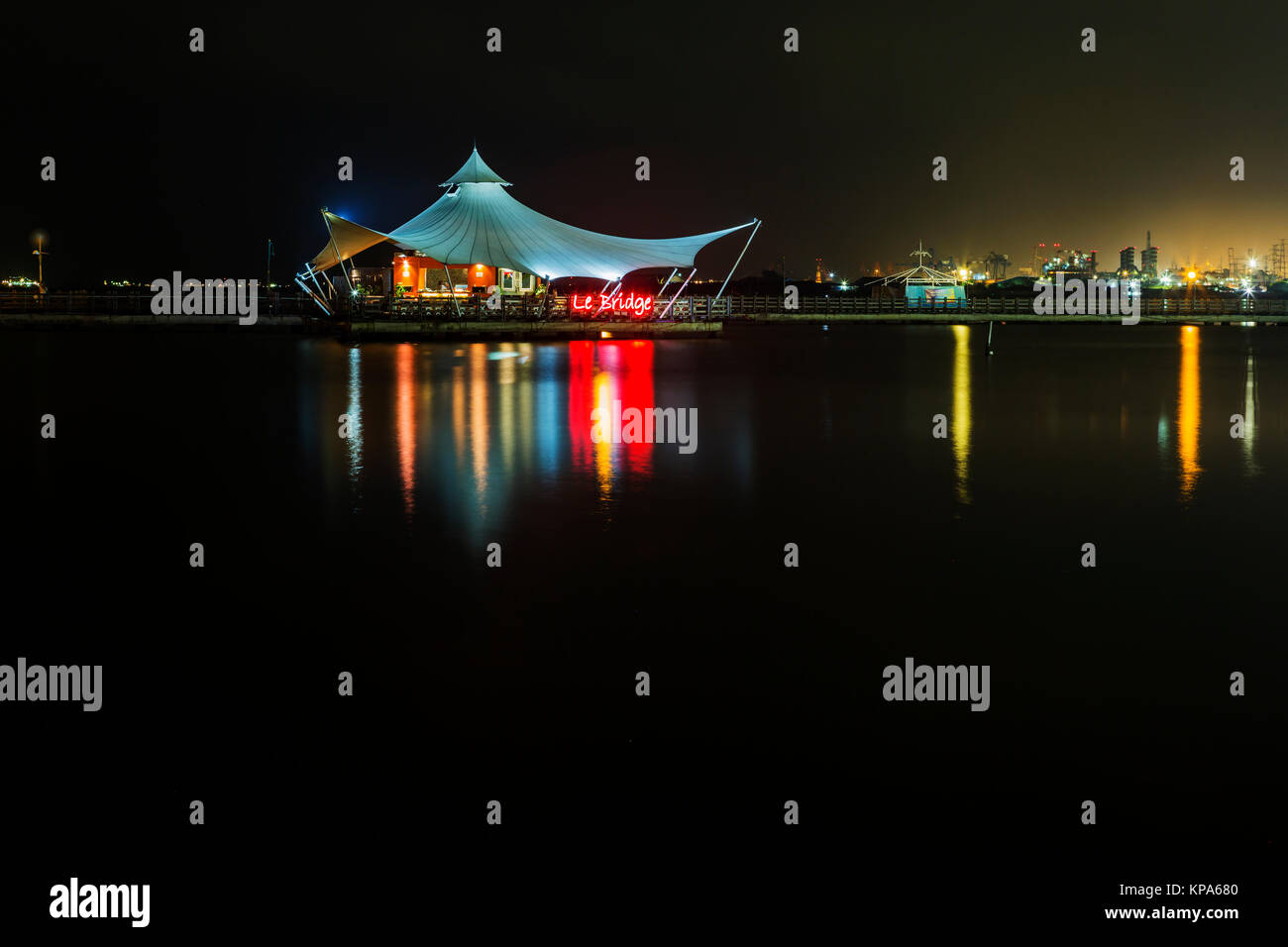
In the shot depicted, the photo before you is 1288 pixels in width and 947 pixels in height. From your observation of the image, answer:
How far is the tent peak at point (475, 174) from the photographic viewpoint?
4550 centimetres

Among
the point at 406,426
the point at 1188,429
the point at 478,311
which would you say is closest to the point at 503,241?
the point at 478,311

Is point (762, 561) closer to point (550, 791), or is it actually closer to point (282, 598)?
point (282, 598)

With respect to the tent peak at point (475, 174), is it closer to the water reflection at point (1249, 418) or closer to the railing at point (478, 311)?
the railing at point (478, 311)

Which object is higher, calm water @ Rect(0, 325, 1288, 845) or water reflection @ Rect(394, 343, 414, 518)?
water reflection @ Rect(394, 343, 414, 518)

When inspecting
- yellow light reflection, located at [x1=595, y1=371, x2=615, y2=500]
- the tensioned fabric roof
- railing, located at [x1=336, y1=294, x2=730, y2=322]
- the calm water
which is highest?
the tensioned fabric roof

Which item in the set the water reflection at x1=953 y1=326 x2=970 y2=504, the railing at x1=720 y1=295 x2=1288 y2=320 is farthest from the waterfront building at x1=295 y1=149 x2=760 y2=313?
the railing at x1=720 y1=295 x2=1288 y2=320

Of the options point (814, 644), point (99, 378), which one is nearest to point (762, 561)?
point (814, 644)

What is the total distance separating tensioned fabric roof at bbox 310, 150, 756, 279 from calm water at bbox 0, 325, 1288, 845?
89.2 feet

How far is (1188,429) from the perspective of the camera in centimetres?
1614

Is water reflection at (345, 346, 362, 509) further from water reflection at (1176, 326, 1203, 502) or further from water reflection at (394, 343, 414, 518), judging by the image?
water reflection at (1176, 326, 1203, 502)

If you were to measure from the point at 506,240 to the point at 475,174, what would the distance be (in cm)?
360

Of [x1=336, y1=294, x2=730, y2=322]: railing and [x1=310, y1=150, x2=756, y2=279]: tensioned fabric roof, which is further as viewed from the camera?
[x1=336, y1=294, x2=730, y2=322]: railing

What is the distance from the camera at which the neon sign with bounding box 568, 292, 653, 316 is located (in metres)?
46.7

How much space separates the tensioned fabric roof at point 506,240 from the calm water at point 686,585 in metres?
27.2
